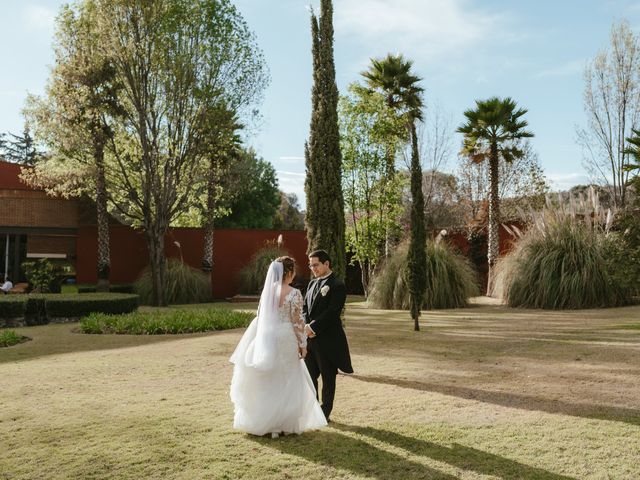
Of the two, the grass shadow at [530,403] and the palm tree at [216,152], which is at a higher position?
the palm tree at [216,152]

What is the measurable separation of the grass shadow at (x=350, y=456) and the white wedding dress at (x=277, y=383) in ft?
0.45

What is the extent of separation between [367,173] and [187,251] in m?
9.13

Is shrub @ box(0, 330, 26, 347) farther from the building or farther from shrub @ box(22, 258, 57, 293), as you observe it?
the building

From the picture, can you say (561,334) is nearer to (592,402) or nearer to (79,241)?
(592,402)

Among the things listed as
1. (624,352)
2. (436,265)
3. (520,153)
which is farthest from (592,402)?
(520,153)

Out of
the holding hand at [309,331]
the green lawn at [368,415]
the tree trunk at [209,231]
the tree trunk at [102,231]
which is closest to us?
the green lawn at [368,415]

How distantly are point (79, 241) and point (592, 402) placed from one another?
22.3m

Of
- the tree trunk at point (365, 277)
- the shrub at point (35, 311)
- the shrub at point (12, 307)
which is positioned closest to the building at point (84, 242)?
the tree trunk at point (365, 277)

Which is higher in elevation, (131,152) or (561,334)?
(131,152)

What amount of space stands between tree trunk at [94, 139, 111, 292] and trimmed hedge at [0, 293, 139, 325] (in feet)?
20.0

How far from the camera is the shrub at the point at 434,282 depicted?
17.1 meters

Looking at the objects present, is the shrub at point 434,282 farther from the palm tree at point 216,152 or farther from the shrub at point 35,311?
the shrub at point 35,311

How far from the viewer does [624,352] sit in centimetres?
873

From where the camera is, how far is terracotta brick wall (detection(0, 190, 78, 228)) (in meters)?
24.2
